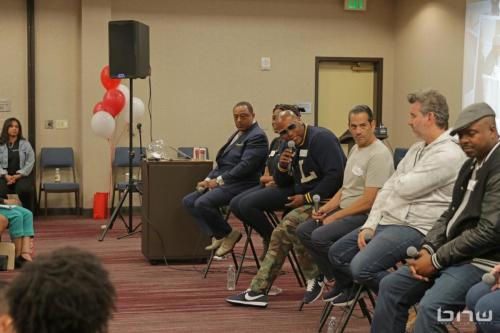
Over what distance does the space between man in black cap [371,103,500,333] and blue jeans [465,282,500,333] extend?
0.09 metres

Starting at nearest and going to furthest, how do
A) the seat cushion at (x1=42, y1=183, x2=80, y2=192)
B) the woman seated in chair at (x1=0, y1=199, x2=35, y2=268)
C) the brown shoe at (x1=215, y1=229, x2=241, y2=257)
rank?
1. the brown shoe at (x1=215, y1=229, x2=241, y2=257)
2. the woman seated in chair at (x1=0, y1=199, x2=35, y2=268)
3. the seat cushion at (x1=42, y1=183, x2=80, y2=192)

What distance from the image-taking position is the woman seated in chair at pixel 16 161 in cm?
873

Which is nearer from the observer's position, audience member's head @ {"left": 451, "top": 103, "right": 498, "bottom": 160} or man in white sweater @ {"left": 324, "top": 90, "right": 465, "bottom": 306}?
audience member's head @ {"left": 451, "top": 103, "right": 498, "bottom": 160}

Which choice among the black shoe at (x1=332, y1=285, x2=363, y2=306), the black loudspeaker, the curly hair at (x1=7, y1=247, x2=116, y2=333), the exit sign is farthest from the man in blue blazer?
the exit sign

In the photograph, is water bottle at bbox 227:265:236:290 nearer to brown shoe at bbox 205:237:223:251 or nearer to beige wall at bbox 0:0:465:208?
brown shoe at bbox 205:237:223:251

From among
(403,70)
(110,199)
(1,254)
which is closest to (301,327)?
(1,254)

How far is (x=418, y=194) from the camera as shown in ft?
11.6

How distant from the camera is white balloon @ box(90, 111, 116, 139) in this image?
338 inches

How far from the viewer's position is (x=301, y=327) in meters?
4.26

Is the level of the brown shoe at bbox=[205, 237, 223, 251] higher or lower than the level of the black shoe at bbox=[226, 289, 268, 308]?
higher

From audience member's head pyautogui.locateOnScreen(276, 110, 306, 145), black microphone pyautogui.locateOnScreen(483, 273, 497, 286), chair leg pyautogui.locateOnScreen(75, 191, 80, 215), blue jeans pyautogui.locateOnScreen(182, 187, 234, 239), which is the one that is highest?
audience member's head pyautogui.locateOnScreen(276, 110, 306, 145)

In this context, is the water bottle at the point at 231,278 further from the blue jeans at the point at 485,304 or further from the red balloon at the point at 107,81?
the red balloon at the point at 107,81

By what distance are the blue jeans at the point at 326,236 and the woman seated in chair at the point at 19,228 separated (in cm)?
273

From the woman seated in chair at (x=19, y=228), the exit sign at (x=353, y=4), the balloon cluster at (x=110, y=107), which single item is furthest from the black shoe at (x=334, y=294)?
the exit sign at (x=353, y=4)
